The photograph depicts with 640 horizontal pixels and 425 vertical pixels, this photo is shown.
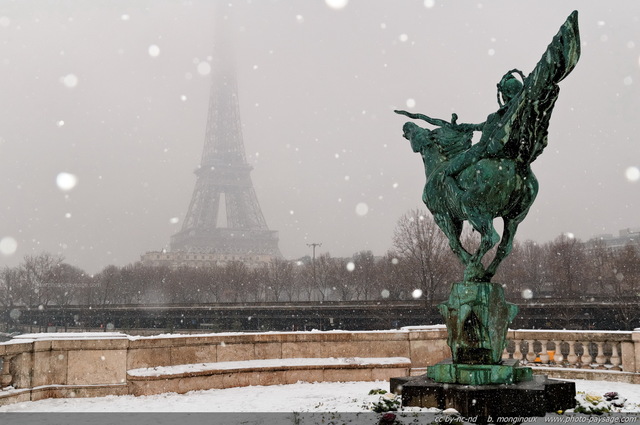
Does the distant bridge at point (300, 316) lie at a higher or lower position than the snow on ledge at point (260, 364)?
lower

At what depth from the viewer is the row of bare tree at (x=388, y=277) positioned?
5275 cm

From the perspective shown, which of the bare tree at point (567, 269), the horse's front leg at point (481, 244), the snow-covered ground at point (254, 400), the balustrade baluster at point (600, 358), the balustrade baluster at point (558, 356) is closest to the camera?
the horse's front leg at point (481, 244)

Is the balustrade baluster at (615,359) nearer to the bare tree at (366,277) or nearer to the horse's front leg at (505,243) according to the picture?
the horse's front leg at (505,243)

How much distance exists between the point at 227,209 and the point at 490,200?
147m

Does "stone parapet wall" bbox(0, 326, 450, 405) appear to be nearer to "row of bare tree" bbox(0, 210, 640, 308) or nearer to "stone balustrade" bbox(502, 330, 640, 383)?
"stone balustrade" bbox(502, 330, 640, 383)

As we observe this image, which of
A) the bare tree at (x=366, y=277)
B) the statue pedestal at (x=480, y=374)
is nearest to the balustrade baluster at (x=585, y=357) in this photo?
the statue pedestal at (x=480, y=374)

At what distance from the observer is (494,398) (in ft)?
25.4

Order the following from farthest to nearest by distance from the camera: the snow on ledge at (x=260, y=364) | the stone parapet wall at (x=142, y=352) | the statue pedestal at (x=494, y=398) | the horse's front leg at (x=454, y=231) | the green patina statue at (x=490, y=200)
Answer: the snow on ledge at (x=260, y=364) < the stone parapet wall at (x=142, y=352) < the horse's front leg at (x=454, y=231) < the green patina statue at (x=490, y=200) < the statue pedestal at (x=494, y=398)

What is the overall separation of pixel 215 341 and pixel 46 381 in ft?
12.2


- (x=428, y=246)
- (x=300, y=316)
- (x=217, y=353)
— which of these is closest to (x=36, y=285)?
(x=300, y=316)

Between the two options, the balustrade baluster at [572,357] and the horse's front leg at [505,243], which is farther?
the balustrade baluster at [572,357]

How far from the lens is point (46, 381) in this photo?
12039 mm

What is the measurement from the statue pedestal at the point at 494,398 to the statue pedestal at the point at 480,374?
0.14m

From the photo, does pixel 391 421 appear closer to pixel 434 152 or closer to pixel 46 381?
pixel 434 152
